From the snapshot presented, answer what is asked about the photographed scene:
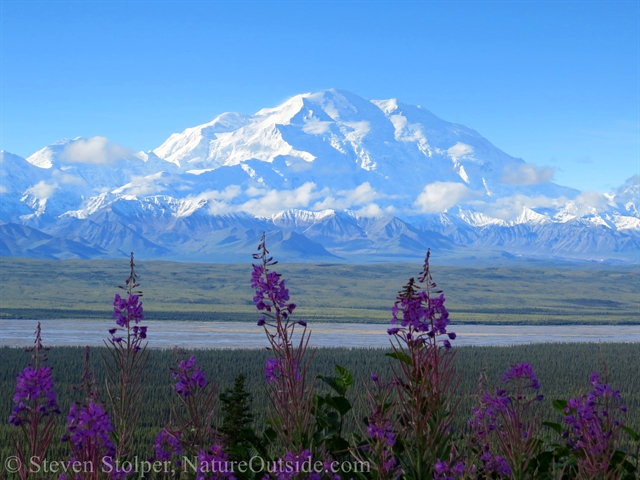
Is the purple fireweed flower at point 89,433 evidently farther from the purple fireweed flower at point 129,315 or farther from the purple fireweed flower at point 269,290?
the purple fireweed flower at point 129,315

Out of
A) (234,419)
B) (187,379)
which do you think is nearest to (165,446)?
(234,419)

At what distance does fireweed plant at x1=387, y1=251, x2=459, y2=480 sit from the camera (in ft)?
17.2

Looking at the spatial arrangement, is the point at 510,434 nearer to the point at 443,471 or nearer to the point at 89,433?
the point at 443,471

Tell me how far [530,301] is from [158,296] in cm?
6645

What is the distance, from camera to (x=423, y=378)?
5.19 m

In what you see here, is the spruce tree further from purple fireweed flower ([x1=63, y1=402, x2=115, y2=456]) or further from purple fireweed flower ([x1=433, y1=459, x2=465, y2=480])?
purple fireweed flower ([x1=63, y1=402, x2=115, y2=456])

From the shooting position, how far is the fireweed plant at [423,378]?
5.23 meters

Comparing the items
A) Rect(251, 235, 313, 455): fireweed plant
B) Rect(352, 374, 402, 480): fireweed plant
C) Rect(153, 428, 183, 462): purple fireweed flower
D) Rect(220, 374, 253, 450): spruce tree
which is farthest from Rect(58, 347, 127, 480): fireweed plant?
Rect(220, 374, 253, 450): spruce tree

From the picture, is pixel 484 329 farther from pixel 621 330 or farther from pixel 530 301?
pixel 530 301

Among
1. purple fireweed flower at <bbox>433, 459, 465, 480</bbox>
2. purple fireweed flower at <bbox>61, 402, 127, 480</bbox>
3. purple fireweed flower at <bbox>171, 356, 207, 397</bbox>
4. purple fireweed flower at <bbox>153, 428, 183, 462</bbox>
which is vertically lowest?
purple fireweed flower at <bbox>153, 428, 183, 462</bbox>

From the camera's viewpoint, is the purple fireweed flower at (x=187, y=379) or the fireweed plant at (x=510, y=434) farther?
the purple fireweed flower at (x=187, y=379)

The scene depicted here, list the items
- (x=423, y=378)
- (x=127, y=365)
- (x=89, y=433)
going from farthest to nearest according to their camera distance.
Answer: (x=127, y=365)
(x=423, y=378)
(x=89, y=433)

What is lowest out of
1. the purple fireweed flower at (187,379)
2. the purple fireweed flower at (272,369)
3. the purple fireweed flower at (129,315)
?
the purple fireweed flower at (187,379)

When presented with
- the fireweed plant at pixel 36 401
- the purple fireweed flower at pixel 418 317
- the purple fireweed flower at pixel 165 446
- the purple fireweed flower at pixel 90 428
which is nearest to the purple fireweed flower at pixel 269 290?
the purple fireweed flower at pixel 418 317
